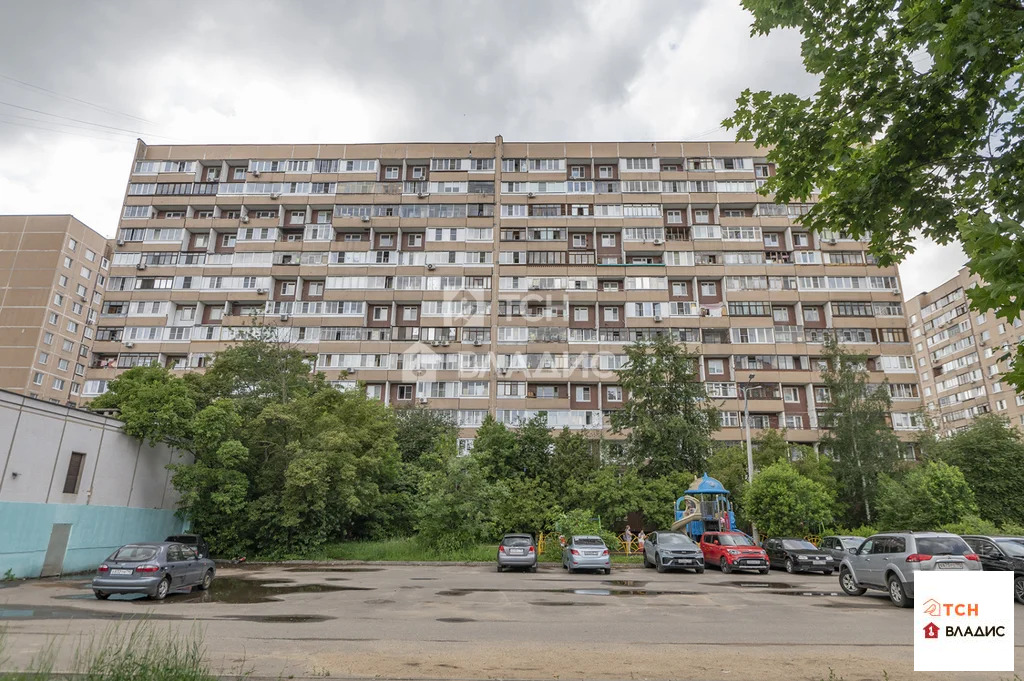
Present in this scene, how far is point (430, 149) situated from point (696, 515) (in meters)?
45.9

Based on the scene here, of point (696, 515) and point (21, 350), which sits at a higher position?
point (21, 350)

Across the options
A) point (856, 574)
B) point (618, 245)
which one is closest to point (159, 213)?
point (618, 245)

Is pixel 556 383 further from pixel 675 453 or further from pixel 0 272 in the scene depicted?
pixel 0 272

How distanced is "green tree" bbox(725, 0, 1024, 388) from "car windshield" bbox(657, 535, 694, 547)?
60.8 feet

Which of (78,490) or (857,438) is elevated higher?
(857,438)

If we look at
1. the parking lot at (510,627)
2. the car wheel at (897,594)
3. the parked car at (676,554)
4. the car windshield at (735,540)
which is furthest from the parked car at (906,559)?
the car windshield at (735,540)

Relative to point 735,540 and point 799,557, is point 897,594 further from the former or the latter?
point 799,557

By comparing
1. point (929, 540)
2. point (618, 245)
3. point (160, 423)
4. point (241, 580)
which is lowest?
point (241, 580)

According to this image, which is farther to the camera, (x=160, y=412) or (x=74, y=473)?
(x=160, y=412)

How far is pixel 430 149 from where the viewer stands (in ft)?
198

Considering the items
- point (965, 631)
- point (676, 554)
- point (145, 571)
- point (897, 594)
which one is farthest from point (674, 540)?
point (145, 571)

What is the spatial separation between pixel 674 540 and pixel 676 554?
3.44 feet

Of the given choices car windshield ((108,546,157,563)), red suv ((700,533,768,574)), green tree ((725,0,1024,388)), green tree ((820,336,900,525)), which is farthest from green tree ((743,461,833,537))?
car windshield ((108,546,157,563))

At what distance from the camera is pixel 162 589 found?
50.2 feet
